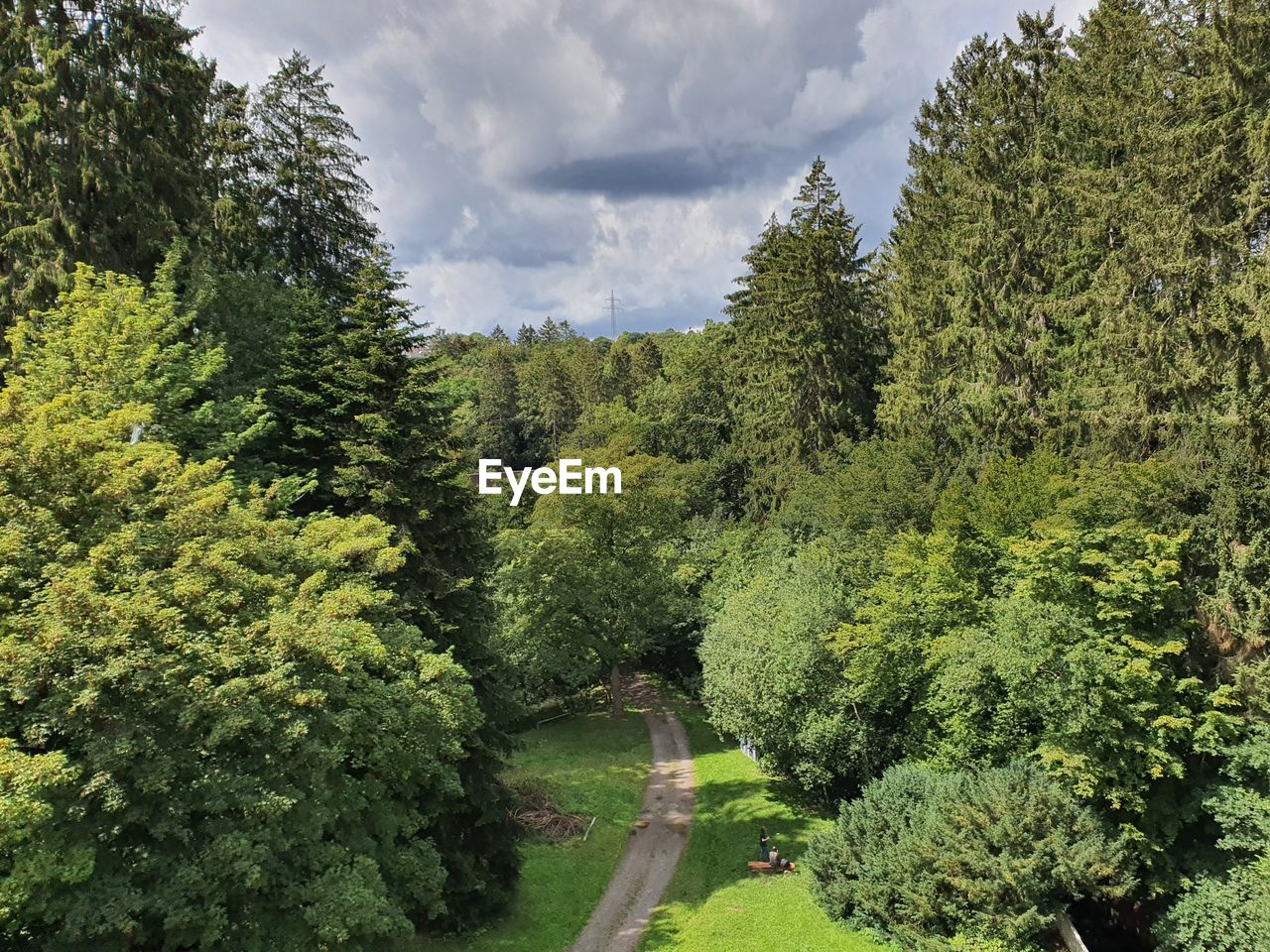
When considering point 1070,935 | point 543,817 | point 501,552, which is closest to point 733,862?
point 543,817

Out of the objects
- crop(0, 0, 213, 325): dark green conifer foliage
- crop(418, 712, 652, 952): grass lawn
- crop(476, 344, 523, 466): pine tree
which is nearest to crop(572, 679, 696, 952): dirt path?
crop(418, 712, 652, 952): grass lawn

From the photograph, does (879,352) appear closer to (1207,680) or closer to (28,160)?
(1207,680)

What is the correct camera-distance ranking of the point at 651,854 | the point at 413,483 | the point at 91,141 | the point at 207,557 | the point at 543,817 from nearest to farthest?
the point at 207,557 < the point at 91,141 < the point at 413,483 < the point at 651,854 < the point at 543,817

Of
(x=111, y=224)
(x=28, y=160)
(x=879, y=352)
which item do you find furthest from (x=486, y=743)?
(x=879, y=352)

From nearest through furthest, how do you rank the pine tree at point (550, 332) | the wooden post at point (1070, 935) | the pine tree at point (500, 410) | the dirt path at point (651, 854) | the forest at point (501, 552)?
the forest at point (501, 552), the wooden post at point (1070, 935), the dirt path at point (651, 854), the pine tree at point (500, 410), the pine tree at point (550, 332)

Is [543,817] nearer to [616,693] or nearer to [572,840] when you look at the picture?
[572,840]

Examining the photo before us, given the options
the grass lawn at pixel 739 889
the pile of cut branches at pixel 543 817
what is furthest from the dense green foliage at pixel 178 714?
the pile of cut branches at pixel 543 817

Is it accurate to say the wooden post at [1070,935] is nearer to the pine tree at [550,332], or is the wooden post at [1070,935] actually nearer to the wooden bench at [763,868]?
the wooden bench at [763,868]
